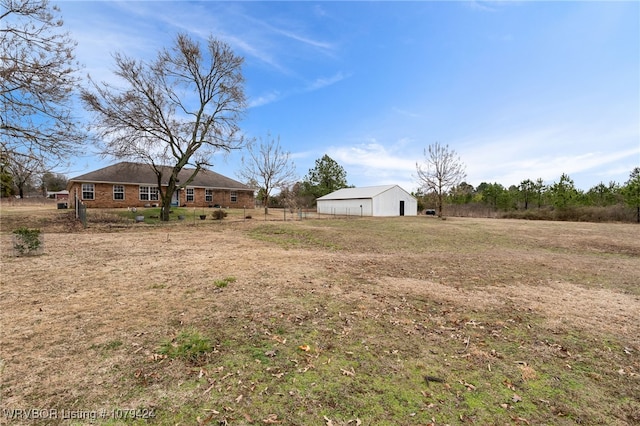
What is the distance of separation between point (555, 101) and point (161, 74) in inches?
983

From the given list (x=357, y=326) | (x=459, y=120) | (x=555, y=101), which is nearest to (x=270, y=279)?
(x=357, y=326)

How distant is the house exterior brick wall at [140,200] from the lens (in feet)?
87.1

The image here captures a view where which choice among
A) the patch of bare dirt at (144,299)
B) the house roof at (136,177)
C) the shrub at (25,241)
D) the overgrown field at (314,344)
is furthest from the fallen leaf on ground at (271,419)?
the house roof at (136,177)

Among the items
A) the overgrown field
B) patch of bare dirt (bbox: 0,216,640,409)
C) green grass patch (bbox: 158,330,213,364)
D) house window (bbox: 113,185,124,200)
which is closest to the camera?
the overgrown field

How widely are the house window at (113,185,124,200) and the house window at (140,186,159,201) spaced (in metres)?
1.61

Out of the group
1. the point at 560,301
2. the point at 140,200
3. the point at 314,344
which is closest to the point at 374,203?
the point at 140,200

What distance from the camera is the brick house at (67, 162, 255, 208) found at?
2638 cm

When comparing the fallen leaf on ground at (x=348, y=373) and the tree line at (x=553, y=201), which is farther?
the tree line at (x=553, y=201)

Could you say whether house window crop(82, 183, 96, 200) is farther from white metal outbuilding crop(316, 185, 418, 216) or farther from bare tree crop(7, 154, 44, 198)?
white metal outbuilding crop(316, 185, 418, 216)

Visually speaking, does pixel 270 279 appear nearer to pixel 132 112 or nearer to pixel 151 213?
pixel 132 112

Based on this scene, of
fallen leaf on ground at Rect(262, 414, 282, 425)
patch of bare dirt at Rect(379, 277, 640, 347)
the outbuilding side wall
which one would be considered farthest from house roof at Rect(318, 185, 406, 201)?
fallen leaf on ground at Rect(262, 414, 282, 425)

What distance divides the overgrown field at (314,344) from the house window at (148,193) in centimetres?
2394

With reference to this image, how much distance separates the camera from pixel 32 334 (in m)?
3.53

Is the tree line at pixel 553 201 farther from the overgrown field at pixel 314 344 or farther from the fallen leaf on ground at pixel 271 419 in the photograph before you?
the fallen leaf on ground at pixel 271 419
